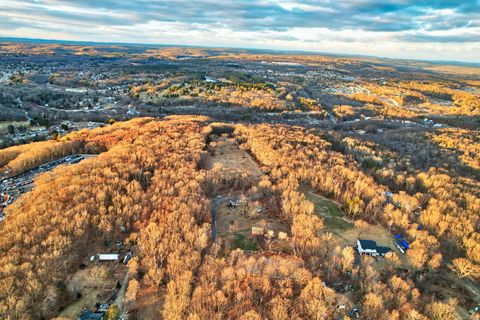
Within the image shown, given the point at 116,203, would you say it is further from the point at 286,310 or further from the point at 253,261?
the point at 286,310

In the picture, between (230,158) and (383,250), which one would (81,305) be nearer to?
(383,250)

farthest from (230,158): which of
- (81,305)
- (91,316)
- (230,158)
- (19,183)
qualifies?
(91,316)

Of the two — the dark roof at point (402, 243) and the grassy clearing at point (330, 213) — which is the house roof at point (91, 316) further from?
the dark roof at point (402, 243)

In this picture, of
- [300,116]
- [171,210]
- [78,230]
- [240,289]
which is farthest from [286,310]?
[300,116]

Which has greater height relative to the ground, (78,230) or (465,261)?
(78,230)

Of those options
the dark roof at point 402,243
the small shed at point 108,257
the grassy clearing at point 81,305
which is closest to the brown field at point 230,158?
the dark roof at point 402,243
